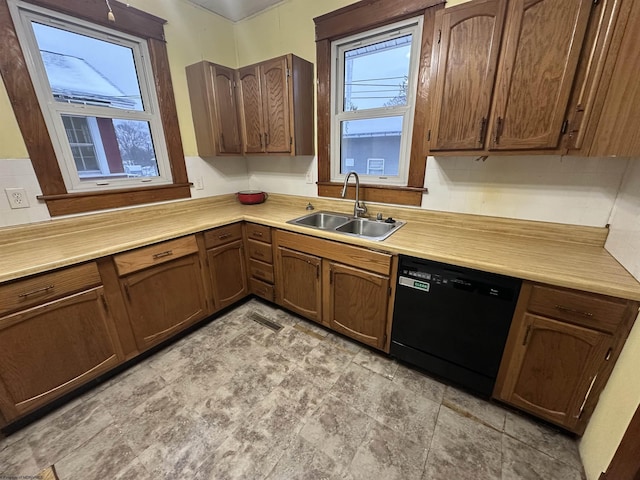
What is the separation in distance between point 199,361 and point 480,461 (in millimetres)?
1720

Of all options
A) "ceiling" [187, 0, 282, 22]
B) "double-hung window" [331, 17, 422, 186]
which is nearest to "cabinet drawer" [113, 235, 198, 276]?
"double-hung window" [331, 17, 422, 186]

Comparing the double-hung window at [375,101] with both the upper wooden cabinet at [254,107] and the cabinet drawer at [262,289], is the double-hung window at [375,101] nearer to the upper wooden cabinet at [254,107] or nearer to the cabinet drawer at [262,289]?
the upper wooden cabinet at [254,107]

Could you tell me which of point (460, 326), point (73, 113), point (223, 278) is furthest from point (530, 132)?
point (73, 113)

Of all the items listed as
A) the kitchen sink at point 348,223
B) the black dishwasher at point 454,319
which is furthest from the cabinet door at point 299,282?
the black dishwasher at point 454,319

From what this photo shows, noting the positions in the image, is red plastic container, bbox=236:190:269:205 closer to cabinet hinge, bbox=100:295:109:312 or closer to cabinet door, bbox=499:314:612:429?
cabinet hinge, bbox=100:295:109:312

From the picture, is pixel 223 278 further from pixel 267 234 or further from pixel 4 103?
Answer: pixel 4 103

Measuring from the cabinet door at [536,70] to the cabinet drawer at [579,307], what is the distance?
0.69 m

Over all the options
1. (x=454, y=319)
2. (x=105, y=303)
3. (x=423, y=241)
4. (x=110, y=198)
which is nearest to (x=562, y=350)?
(x=454, y=319)

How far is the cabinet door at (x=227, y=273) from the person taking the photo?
2.13 meters

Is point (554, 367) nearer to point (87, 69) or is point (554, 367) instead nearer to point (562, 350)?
point (562, 350)

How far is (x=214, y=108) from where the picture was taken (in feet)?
7.45

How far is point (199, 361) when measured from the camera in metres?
1.83

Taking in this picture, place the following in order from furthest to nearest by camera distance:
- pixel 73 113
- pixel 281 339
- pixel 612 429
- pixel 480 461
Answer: pixel 281 339
pixel 73 113
pixel 480 461
pixel 612 429

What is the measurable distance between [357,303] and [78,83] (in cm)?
244
